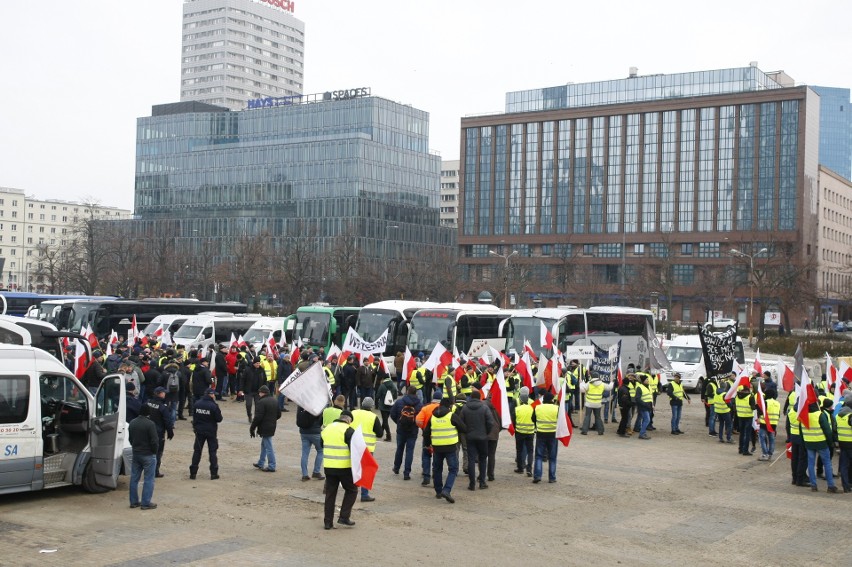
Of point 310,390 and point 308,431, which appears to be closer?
point 310,390

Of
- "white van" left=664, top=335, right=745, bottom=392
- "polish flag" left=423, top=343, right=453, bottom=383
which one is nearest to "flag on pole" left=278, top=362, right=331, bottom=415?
"polish flag" left=423, top=343, right=453, bottom=383

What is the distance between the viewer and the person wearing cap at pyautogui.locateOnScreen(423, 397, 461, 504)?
15180 millimetres

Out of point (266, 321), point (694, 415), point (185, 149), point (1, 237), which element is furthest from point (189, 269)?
point (1, 237)

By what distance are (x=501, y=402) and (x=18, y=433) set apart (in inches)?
339

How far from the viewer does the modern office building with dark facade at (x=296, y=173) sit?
119 m

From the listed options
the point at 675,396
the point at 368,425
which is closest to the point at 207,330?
the point at 675,396

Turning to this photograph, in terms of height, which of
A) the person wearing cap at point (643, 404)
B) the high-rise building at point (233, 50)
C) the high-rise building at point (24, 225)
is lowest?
the person wearing cap at point (643, 404)

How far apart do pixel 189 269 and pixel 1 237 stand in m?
101

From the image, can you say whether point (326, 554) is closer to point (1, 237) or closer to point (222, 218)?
point (222, 218)

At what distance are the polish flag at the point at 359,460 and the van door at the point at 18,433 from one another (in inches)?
199

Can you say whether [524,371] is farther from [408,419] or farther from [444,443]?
[444,443]

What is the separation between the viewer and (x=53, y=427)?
14867 millimetres

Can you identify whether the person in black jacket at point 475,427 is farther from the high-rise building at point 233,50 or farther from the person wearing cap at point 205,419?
the high-rise building at point 233,50

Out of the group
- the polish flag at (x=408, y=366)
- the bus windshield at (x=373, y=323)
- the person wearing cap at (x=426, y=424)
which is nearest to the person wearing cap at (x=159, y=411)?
the person wearing cap at (x=426, y=424)
